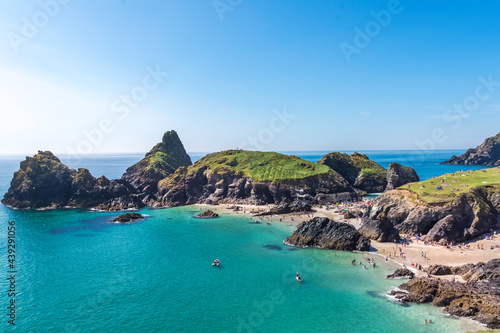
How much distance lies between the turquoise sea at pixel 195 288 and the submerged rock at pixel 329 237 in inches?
98.3

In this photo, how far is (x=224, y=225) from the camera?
7250 centimetres

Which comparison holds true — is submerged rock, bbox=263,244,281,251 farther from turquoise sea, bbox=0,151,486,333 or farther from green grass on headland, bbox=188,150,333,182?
green grass on headland, bbox=188,150,333,182

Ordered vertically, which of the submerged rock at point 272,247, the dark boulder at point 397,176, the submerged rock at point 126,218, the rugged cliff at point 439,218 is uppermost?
the dark boulder at point 397,176

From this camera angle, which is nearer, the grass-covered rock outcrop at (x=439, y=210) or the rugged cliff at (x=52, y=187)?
the grass-covered rock outcrop at (x=439, y=210)

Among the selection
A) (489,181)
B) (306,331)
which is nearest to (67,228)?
(306,331)

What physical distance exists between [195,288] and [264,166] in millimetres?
77422

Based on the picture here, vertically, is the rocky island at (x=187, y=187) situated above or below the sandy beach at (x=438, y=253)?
above

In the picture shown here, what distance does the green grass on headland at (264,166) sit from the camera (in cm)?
10231

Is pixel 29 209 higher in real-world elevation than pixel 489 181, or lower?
lower

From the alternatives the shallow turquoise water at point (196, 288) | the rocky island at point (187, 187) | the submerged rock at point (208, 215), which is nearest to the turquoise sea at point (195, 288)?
the shallow turquoise water at point (196, 288)

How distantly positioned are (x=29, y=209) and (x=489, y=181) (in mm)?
140200

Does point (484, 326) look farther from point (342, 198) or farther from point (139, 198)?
point (139, 198)

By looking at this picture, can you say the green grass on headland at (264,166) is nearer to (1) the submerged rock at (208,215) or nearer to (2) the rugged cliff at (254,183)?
(2) the rugged cliff at (254,183)

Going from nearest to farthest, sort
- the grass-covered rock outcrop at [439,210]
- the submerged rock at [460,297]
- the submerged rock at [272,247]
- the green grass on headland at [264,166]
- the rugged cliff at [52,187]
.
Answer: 1. the submerged rock at [460,297]
2. the grass-covered rock outcrop at [439,210]
3. the submerged rock at [272,247]
4. the rugged cliff at [52,187]
5. the green grass on headland at [264,166]
